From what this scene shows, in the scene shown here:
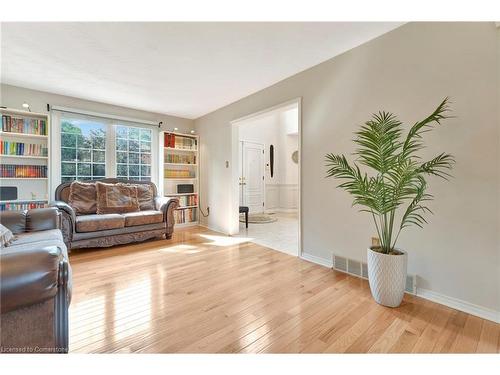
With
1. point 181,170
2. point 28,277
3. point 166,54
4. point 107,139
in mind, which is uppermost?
point 166,54

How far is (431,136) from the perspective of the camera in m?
1.87

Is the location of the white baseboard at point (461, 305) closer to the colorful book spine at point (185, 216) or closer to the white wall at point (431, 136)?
the white wall at point (431, 136)

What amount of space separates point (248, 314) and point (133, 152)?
387cm

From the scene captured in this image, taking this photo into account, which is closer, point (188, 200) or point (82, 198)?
point (82, 198)

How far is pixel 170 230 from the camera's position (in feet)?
12.2

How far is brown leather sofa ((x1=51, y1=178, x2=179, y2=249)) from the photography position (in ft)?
9.53

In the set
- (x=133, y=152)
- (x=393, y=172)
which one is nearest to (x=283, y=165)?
Result: (x=133, y=152)

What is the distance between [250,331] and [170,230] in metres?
2.63

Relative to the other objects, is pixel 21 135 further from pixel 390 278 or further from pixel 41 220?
pixel 390 278

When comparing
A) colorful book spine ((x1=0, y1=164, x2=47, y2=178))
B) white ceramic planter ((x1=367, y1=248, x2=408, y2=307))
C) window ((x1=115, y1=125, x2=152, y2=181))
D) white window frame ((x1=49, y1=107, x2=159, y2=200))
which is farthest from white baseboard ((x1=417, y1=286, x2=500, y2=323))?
colorful book spine ((x1=0, y1=164, x2=47, y2=178))

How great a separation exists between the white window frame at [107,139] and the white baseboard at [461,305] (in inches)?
175

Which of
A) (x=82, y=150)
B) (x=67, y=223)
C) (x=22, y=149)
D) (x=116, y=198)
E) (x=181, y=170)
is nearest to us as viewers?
(x=67, y=223)

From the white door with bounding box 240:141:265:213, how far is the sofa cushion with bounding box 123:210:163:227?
289cm
